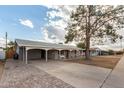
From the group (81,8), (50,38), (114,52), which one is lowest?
(114,52)

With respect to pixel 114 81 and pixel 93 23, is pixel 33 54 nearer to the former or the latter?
pixel 93 23

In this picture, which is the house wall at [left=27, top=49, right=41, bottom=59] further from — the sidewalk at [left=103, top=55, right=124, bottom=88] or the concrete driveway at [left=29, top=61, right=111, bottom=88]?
the sidewalk at [left=103, top=55, right=124, bottom=88]

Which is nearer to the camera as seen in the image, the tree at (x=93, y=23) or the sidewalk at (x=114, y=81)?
the sidewalk at (x=114, y=81)

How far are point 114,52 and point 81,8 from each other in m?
27.3

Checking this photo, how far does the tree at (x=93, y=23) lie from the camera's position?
18312 millimetres

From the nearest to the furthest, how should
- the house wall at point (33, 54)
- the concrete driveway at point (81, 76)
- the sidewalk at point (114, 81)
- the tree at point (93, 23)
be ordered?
the sidewalk at point (114, 81), the concrete driveway at point (81, 76), the tree at point (93, 23), the house wall at point (33, 54)

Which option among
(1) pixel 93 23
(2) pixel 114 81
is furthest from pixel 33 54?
(2) pixel 114 81

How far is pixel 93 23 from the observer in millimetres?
19219

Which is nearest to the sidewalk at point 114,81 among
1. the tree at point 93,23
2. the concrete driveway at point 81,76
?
the concrete driveway at point 81,76

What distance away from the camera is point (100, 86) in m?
5.86

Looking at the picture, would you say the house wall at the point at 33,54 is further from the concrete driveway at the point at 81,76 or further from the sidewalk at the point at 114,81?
the sidewalk at the point at 114,81
